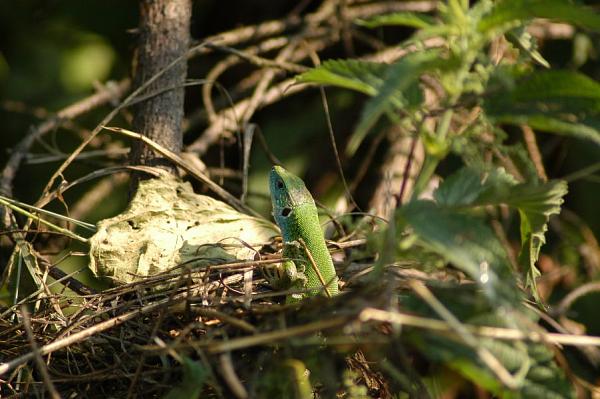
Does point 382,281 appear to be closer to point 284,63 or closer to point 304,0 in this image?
point 284,63

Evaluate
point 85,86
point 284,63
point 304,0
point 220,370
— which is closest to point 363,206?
point 284,63

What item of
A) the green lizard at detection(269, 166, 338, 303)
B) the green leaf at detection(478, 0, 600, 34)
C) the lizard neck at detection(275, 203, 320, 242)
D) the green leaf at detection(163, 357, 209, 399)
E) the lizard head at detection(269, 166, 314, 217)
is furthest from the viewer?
the lizard head at detection(269, 166, 314, 217)

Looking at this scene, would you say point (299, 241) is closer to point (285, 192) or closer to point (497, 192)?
point (285, 192)

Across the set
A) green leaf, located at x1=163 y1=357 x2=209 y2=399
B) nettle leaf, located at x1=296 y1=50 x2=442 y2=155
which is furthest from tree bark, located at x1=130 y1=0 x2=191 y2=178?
green leaf, located at x1=163 y1=357 x2=209 y2=399

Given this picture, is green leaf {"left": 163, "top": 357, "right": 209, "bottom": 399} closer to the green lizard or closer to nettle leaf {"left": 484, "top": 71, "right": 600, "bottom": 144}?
the green lizard

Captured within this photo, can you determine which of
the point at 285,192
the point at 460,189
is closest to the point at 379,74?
the point at 460,189

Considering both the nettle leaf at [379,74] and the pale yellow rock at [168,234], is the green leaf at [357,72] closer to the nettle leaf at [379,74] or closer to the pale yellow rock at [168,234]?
the nettle leaf at [379,74]
